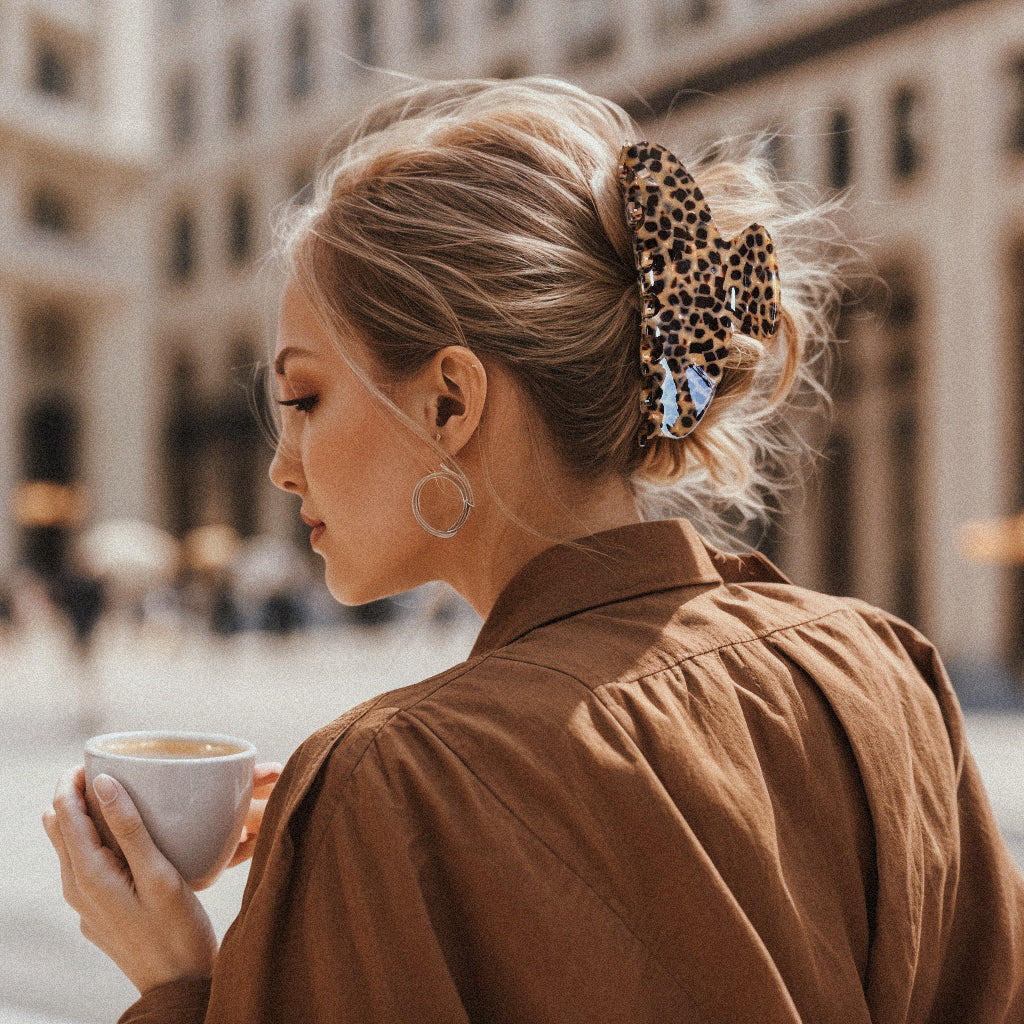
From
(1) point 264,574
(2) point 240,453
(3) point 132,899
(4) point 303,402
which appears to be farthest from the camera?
(2) point 240,453

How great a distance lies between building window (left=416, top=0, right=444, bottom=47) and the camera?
21969 mm

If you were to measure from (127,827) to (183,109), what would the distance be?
28701 mm

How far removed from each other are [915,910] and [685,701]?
0.31 metres

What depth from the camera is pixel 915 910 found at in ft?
3.46

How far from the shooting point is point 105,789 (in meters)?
0.99

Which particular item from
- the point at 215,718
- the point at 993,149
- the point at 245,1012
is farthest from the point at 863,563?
the point at 245,1012

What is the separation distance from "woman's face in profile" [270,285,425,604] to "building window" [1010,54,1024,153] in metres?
13.9

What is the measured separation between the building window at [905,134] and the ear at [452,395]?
14961 millimetres

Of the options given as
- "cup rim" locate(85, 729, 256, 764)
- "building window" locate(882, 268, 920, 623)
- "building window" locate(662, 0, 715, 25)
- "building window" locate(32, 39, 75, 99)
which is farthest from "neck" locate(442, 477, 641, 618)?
"building window" locate(32, 39, 75, 99)

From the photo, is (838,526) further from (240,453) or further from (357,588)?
(357,588)

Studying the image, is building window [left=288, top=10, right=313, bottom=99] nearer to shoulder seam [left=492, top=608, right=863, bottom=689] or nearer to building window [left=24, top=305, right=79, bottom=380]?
building window [left=24, top=305, right=79, bottom=380]

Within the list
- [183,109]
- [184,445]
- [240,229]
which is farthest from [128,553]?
[183,109]

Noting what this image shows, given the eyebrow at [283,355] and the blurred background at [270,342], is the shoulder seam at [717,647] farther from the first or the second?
the blurred background at [270,342]

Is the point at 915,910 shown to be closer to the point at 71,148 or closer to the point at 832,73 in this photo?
the point at 832,73
